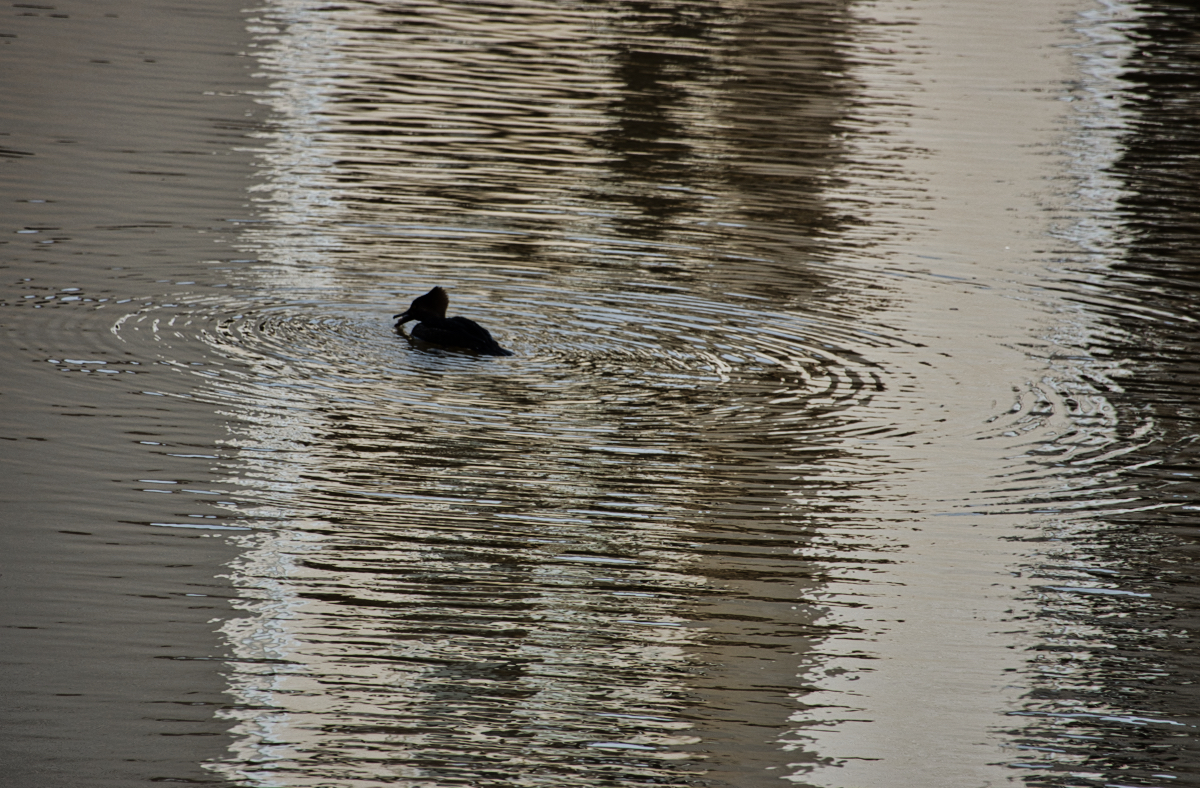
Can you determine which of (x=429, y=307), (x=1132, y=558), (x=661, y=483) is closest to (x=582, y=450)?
(x=661, y=483)

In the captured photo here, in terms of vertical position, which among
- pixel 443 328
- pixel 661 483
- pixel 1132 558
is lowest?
pixel 1132 558

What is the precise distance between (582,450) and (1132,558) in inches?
103

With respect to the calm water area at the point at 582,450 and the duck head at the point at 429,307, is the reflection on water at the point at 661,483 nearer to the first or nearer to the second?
the calm water area at the point at 582,450

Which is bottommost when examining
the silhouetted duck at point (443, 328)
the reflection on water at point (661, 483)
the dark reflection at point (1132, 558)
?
the dark reflection at point (1132, 558)

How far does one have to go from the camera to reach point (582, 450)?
752cm

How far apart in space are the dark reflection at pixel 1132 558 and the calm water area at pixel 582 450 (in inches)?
1.0

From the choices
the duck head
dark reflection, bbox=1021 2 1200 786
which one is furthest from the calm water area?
the duck head

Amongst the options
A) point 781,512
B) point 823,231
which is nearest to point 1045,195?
point 823,231

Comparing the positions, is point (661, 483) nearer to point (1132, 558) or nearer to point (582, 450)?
point (582, 450)

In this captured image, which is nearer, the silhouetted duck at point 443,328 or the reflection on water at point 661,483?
the reflection on water at point 661,483

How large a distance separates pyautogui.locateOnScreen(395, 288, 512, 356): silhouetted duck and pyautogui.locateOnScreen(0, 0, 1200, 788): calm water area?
4.4 inches

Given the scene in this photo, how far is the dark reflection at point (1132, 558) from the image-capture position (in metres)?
5.39

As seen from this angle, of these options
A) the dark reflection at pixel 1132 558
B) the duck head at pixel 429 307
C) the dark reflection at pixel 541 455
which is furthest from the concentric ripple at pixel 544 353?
the dark reflection at pixel 1132 558

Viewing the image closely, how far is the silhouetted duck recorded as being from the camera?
28.5 ft
